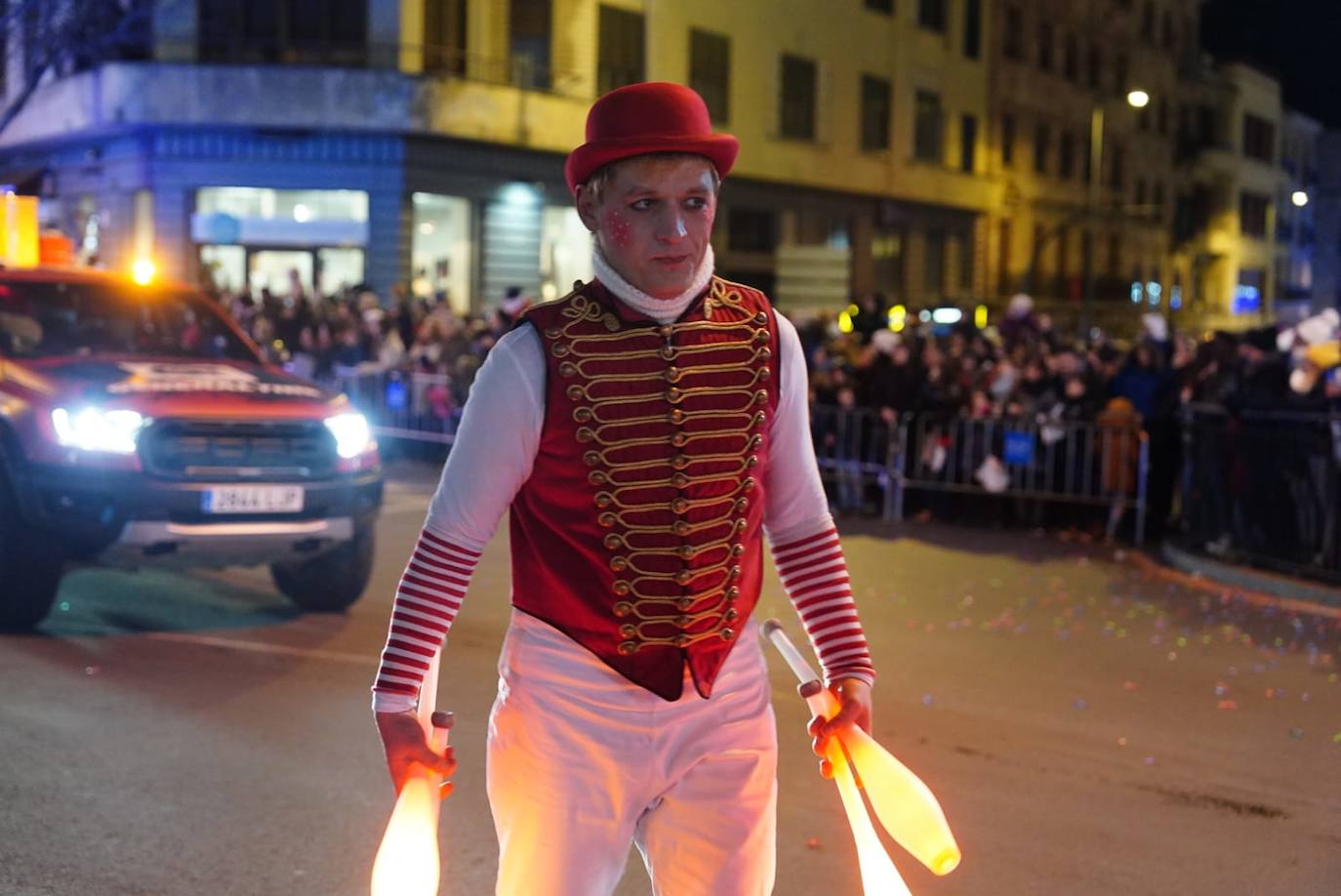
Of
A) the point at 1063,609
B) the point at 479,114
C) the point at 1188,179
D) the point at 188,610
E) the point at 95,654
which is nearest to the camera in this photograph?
the point at 95,654

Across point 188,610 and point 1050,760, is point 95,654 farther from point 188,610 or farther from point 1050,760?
point 1050,760

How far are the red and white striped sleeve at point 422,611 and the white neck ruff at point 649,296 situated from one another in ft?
1.76

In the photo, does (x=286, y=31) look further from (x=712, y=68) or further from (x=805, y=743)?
(x=805, y=743)

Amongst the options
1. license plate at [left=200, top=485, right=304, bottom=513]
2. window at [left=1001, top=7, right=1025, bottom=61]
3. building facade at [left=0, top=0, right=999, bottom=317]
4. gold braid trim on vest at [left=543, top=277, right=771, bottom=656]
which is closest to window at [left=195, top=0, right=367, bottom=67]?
building facade at [left=0, top=0, right=999, bottom=317]

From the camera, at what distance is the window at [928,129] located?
144 feet

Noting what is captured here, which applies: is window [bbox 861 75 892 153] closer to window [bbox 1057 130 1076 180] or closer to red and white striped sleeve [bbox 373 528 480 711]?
window [bbox 1057 130 1076 180]

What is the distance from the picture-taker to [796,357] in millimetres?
3250

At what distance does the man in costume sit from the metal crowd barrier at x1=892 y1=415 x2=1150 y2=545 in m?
11.8

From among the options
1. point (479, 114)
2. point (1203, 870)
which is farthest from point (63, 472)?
point (479, 114)

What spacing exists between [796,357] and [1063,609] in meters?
8.15

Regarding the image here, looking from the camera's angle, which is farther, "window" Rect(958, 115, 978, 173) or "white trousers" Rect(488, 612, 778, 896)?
"window" Rect(958, 115, 978, 173)

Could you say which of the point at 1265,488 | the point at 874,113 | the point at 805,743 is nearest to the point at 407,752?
the point at 805,743

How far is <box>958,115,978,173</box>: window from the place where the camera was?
46062 mm

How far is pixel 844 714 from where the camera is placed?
309cm
